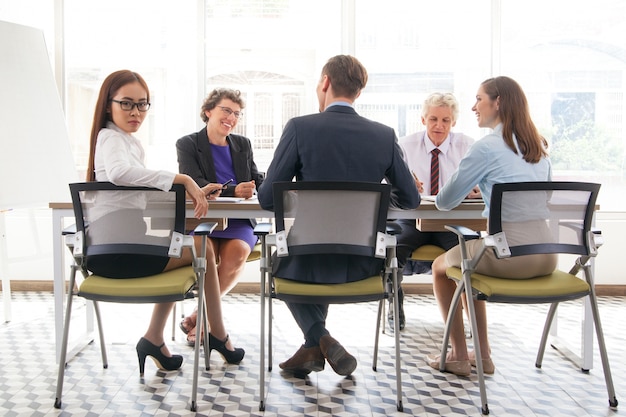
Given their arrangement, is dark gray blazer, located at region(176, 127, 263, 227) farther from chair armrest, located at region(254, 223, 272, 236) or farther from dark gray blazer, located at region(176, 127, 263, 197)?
chair armrest, located at region(254, 223, 272, 236)

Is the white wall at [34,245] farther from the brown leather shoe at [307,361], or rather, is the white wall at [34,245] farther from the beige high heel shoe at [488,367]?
the brown leather shoe at [307,361]

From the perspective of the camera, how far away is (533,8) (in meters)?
4.68

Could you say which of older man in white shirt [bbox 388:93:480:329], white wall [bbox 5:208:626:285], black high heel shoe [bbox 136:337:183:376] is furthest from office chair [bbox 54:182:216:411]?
white wall [bbox 5:208:626:285]

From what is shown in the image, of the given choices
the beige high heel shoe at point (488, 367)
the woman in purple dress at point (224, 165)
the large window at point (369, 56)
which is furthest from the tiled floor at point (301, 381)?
the large window at point (369, 56)

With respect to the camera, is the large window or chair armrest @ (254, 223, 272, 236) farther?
the large window

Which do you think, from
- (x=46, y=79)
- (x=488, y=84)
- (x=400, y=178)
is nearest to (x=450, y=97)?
(x=488, y=84)

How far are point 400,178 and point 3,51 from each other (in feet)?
8.48

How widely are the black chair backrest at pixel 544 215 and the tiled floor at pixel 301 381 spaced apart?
2.03 ft

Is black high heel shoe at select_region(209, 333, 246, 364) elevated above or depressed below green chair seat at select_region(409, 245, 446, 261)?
below

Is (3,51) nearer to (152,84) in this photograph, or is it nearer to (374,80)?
(152,84)

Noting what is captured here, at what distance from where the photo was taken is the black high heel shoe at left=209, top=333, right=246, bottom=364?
114 inches

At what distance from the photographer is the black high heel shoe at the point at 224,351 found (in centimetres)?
289

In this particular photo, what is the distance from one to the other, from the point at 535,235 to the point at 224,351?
1.47 meters

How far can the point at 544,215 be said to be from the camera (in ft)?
7.56
